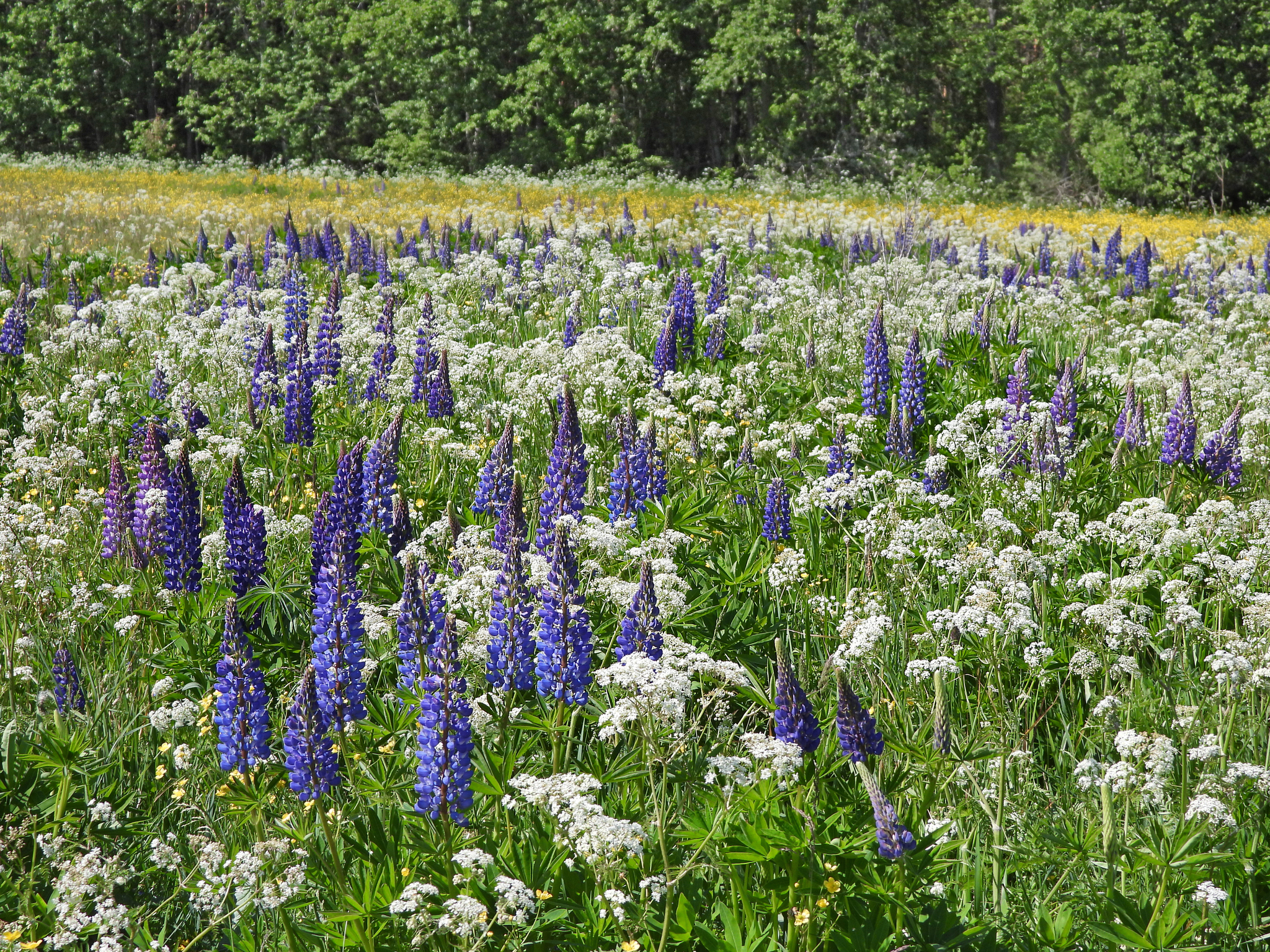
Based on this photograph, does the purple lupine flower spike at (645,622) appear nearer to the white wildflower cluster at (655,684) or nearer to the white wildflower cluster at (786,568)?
the white wildflower cluster at (655,684)

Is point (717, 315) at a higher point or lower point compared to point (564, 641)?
higher

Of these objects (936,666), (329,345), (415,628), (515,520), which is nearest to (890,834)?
(936,666)

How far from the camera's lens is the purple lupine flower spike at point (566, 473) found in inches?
166

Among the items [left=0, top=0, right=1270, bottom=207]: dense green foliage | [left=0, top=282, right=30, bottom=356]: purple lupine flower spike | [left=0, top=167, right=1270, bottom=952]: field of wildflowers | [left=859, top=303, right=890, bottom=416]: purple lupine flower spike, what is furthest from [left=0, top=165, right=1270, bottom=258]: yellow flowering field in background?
[left=859, top=303, right=890, bottom=416]: purple lupine flower spike

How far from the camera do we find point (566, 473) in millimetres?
4281

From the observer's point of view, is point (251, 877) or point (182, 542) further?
point (182, 542)

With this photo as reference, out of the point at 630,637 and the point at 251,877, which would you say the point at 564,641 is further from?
the point at 251,877

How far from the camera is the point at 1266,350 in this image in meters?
8.37

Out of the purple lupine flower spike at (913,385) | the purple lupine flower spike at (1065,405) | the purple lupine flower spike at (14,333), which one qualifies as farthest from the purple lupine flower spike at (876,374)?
the purple lupine flower spike at (14,333)

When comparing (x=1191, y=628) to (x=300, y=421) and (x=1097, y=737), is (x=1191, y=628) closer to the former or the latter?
(x=1097, y=737)

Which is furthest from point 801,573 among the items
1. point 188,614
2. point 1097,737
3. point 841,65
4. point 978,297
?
point 841,65

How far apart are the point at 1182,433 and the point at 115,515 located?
550 centimetres

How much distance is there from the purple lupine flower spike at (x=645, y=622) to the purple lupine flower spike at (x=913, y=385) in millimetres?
3463

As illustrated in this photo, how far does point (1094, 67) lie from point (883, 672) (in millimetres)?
37119
